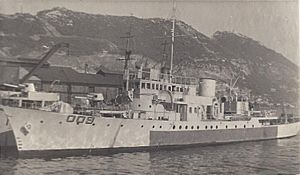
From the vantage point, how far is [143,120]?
6.04 meters

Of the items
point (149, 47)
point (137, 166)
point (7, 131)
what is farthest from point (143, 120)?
point (7, 131)

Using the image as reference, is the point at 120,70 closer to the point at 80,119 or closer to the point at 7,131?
the point at 80,119

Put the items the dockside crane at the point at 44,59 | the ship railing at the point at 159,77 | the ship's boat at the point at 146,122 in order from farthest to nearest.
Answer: the ship railing at the point at 159,77
the ship's boat at the point at 146,122
the dockside crane at the point at 44,59

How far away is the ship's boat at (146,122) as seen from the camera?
4.61 metres

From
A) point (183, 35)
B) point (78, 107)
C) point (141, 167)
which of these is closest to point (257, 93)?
point (183, 35)

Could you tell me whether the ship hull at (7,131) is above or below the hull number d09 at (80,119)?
below

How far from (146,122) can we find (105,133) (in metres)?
0.88

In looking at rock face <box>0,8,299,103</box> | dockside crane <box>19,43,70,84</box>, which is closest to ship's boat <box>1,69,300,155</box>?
rock face <box>0,8,299,103</box>

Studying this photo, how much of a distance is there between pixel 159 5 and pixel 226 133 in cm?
447

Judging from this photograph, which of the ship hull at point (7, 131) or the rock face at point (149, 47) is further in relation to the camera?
the ship hull at point (7, 131)

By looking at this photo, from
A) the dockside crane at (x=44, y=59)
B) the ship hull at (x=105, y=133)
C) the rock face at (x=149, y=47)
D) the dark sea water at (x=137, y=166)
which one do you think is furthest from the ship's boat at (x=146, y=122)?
the dockside crane at (x=44, y=59)

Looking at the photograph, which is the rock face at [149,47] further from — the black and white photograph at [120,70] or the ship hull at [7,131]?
the ship hull at [7,131]

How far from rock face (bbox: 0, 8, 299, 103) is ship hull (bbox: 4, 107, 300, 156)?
728 millimetres

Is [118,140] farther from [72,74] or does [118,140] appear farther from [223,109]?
[223,109]
